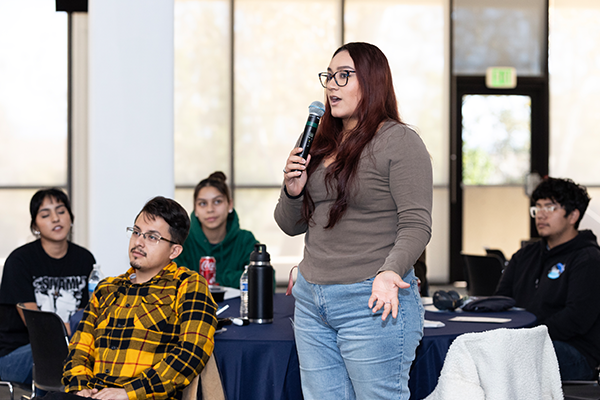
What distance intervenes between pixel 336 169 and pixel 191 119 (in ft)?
19.0

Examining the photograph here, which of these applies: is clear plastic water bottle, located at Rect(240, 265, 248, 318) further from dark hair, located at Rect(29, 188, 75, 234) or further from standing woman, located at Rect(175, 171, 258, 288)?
dark hair, located at Rect(29, 188, 75, 234)

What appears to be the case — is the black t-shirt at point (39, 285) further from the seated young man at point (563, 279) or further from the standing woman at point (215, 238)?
the seated young man at point (563, 279)

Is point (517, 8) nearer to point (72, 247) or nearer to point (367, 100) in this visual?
point (72, 247)

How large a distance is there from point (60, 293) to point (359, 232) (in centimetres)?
191

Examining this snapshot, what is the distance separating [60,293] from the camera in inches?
121

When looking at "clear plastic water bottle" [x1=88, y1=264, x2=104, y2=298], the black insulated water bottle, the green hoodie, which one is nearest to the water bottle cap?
the black insulated water bottle

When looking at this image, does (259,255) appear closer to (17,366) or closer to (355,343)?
(355,343)

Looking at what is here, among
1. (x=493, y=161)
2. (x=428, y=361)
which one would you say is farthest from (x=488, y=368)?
(x=493, y=161)

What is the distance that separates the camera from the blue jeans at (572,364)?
269cm

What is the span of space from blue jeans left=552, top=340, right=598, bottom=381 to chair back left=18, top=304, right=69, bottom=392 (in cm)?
192

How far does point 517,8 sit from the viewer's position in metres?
7.77

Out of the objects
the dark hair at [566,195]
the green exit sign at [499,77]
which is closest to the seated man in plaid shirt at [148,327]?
the dark hair at [566,195]

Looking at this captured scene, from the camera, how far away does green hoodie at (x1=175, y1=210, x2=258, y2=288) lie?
344cm

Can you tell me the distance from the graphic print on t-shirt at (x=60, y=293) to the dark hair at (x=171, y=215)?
1140 millimetres
